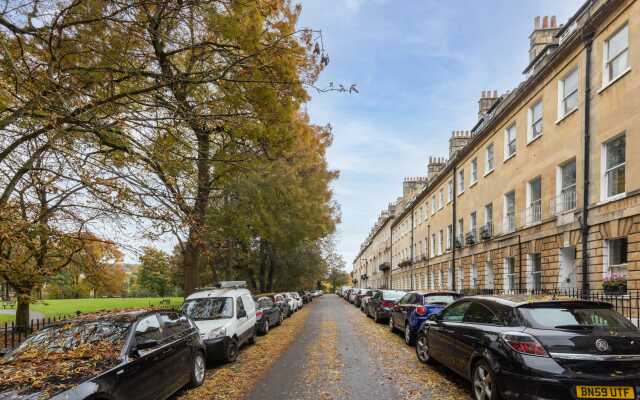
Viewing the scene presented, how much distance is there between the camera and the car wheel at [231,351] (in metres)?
8.77

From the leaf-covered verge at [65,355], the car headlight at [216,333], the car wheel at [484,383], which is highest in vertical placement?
the leaf-covered verge at [65,355]

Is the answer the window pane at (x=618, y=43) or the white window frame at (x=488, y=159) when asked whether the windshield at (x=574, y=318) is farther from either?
the white window frame at (x=488, y=159)

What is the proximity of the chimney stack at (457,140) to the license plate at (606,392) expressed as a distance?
85.0ft

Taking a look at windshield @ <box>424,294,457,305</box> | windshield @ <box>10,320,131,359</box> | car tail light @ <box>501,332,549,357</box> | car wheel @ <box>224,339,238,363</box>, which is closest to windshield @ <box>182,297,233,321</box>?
car wheel @ <box>224,339,238,363</box>

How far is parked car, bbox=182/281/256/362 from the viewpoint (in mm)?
8656

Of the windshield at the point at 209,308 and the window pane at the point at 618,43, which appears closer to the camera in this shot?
the windshield at the point at 209,308

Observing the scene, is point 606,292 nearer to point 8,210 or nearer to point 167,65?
point 167,65

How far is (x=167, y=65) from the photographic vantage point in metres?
7.67

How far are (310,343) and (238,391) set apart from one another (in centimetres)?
547

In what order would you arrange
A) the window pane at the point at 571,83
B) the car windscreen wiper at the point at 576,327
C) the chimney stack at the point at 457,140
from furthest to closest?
1. the chimney stack at the point at 457,140
2. the window pane at the point at 571,83
3. the car windscreen wiper at the point at 576,327

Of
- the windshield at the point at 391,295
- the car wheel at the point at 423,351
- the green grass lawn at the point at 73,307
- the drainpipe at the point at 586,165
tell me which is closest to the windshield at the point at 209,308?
the car wheel at the point at 423,351

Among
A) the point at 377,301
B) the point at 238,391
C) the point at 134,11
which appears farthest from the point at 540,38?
the point at 238,391

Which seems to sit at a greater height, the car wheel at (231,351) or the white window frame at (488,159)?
the white window frame at (488,159)

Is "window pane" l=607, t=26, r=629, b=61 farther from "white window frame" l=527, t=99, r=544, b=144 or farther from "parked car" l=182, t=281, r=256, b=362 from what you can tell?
"parked car" l=182, t=281, r=256, b=362
